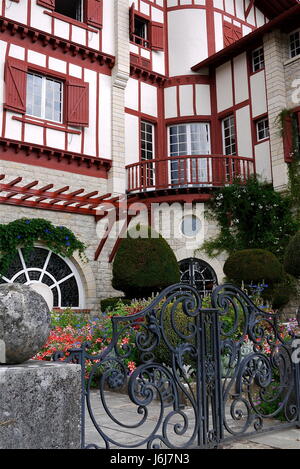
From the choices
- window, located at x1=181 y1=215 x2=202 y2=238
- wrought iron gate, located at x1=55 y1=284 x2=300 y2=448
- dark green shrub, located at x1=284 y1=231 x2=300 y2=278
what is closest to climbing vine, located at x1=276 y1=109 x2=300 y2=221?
window, located at x1=181 y1=215 x2=202 y2=238

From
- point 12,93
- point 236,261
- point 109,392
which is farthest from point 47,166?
point 109,392

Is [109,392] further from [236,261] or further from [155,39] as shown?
[155,39]

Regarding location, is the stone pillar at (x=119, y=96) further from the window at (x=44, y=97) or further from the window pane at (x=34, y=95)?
the window pane at (x=34, y=95)

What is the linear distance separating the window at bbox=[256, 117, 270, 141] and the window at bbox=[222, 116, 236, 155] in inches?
33.7

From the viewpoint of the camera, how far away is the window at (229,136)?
14812mm

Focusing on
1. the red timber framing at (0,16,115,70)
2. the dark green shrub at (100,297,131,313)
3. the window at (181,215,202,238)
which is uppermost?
the red timber framing at (0,16,115,70)

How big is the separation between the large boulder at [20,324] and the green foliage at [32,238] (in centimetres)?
847

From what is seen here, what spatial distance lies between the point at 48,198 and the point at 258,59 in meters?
Answer: 7.83

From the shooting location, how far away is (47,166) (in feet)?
39.7

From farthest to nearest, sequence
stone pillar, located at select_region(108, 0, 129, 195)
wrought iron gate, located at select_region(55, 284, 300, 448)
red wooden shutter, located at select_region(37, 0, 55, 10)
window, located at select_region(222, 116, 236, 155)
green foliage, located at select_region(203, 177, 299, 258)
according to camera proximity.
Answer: window, located at select_region(222, 116, 236, 155) → stone pillar, located at select_region(108, 0, 129, 195) → green foliage, located at select_region(203, 177, 299, 258) → red wooden shutter, located at select_region(37, 0, 55, 10) → wrought iron gate, located at select_region(55, 284, 300, 448)

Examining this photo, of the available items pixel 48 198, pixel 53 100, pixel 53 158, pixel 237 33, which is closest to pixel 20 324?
pixel 48 198

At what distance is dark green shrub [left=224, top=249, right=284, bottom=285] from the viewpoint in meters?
11.1

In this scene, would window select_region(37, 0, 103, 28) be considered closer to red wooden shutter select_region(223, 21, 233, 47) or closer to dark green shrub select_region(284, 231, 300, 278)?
red wooden shutter select_region(223, 21, 233, 47)

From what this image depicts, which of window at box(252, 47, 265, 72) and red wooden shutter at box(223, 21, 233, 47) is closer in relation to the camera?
window at box(252, 47, 265, 72)
